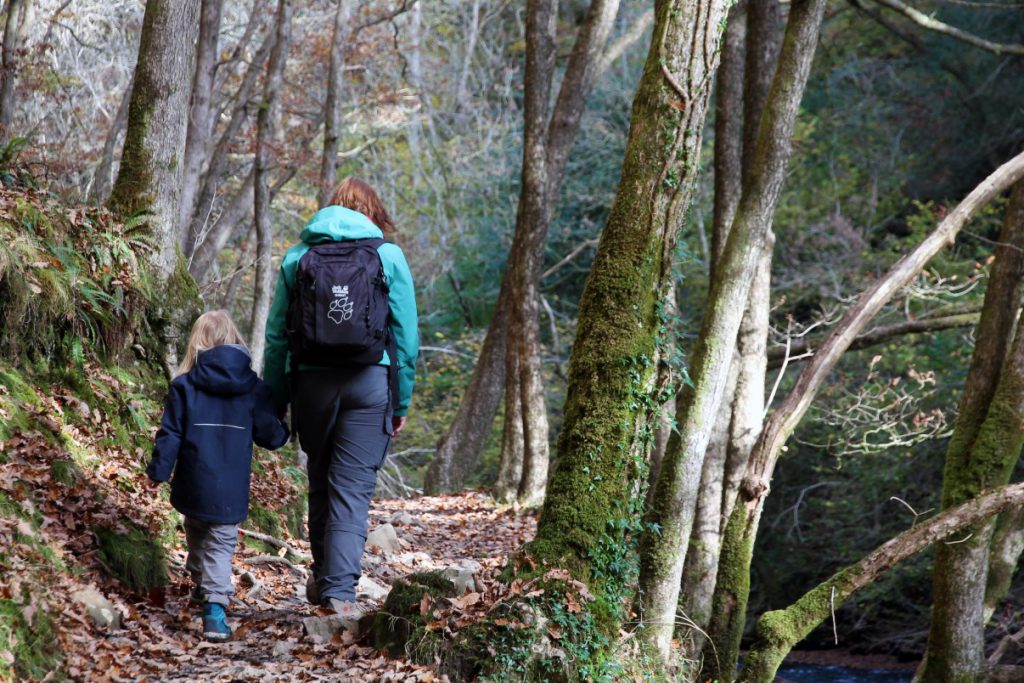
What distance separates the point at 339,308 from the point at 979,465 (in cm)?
646

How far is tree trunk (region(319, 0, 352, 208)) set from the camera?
13.1 meters

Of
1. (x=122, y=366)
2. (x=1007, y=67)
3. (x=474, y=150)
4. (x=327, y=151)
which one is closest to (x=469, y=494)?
(x=327, y=151)

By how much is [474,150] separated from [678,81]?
16852mm

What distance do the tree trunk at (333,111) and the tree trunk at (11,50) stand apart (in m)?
3.69

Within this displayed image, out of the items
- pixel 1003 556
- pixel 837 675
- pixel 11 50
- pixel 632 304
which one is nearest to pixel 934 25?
pixel 1003 556

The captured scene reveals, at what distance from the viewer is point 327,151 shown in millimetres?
13148

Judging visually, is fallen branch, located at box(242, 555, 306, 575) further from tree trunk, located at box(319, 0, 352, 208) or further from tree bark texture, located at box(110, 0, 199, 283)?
tree trunk, located at box(319, 0, 352, 208)

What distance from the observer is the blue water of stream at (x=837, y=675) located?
14023 millimetres

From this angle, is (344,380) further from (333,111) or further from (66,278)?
(333,111)

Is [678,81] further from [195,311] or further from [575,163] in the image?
[575,163]

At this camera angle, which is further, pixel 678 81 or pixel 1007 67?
pixel 1007 67

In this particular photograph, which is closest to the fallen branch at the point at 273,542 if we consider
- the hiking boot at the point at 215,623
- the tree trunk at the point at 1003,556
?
the hiking boot at the point at 215,623

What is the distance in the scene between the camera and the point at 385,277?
17.2ft

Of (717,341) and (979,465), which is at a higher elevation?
(717,341)
